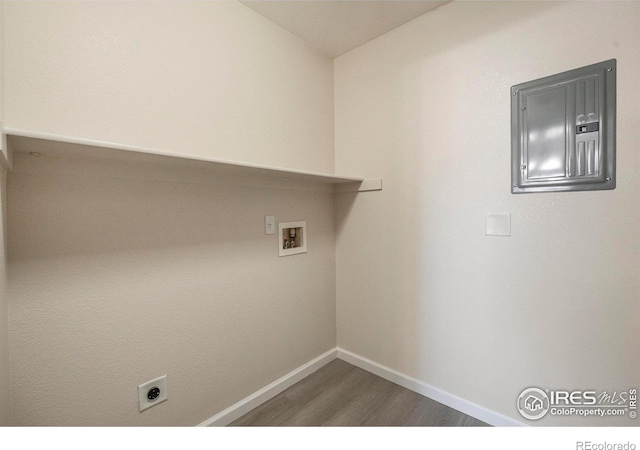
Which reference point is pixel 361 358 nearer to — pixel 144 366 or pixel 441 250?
pixel 441 250

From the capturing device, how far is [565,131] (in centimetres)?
124

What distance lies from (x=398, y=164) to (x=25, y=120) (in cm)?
178

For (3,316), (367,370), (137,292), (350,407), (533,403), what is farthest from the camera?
(367,370)

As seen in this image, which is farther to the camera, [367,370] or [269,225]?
[367,370]

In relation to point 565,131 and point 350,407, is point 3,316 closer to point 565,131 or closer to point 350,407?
point 350,407

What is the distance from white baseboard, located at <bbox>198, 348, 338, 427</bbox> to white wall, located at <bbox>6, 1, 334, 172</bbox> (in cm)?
142

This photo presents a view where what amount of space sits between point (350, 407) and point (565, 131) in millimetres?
1833

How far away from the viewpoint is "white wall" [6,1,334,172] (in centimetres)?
98

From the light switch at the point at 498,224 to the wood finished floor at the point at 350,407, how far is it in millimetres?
1056

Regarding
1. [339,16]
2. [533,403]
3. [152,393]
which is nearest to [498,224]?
[533,403]

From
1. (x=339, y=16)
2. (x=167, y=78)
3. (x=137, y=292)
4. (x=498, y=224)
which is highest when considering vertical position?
(x=339, y=16)

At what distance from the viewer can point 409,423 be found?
4.84 feet

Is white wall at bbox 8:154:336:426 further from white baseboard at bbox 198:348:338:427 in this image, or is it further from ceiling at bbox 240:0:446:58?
ceiling at bbox 240:0:446:58

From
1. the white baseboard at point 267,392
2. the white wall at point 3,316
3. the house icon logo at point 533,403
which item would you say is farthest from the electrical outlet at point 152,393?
the house icon logo at point 533,403
